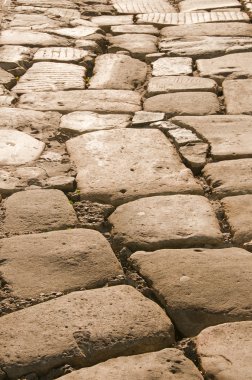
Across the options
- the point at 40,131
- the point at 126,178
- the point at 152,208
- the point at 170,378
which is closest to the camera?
the point at 170,378

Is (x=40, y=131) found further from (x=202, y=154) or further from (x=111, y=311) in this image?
(x=111, y=311)

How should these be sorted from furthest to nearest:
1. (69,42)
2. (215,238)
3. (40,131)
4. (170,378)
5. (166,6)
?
(166,6) < (69,42) < (40,131) < (215,238) < (170,378)

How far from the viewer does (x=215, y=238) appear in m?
2.85

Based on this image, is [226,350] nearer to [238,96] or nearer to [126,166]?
[126,166]

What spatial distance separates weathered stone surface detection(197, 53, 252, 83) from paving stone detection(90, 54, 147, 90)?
348 millimetres

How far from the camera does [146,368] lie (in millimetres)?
2133

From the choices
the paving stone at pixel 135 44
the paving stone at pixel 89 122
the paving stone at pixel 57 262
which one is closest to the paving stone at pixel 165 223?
the paving stone at pixel 57 262

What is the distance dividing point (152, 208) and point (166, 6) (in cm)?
370

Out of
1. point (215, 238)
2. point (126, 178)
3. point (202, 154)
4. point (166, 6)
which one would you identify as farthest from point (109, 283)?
point (166, 6)

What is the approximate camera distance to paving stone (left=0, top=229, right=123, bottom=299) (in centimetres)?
255

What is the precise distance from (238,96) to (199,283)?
201 centimetres

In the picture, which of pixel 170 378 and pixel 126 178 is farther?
pixel 126 178

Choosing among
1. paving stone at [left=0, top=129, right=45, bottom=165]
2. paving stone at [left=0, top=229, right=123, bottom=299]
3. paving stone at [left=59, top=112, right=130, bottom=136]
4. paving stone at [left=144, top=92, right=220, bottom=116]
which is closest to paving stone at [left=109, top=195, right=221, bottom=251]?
paving stone at [left=0, top=229, right=123, bottom=299]

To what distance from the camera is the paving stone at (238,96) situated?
164 inches
